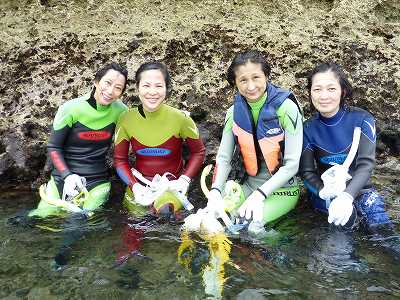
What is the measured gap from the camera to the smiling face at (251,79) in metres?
4.17

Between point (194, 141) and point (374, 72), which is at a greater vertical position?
point (374, 72)

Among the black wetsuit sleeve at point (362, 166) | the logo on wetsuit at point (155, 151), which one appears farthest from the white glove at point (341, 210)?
the logo on wetsuit at point (155, 151)

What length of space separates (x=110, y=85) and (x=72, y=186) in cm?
104

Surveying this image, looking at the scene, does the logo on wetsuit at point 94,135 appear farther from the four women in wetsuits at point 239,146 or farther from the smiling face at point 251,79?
the smiling face at point 251,79

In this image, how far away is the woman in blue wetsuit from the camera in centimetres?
413

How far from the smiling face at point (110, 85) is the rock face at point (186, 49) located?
0.98 meters

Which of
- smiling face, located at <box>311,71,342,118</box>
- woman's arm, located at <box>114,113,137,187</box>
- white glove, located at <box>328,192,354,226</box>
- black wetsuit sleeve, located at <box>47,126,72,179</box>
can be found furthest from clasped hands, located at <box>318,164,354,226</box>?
black wetsuit sleeve, located at <box>47,126,72,179</box>

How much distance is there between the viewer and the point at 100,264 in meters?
3.74

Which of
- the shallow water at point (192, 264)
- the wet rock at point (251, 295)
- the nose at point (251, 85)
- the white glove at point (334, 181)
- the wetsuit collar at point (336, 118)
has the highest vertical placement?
the nose at point (251, 85)

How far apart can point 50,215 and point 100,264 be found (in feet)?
3.86

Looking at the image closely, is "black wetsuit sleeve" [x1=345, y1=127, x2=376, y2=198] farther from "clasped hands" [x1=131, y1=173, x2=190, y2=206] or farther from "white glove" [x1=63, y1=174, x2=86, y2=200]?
"white glove" [x1=63, y1=174, x2=86, y2=200]

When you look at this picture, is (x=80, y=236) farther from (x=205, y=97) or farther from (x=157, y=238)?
(x=205, y=97)

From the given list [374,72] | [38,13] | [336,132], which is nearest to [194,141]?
[336,132]

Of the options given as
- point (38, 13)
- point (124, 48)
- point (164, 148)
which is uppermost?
point (38, 13)
